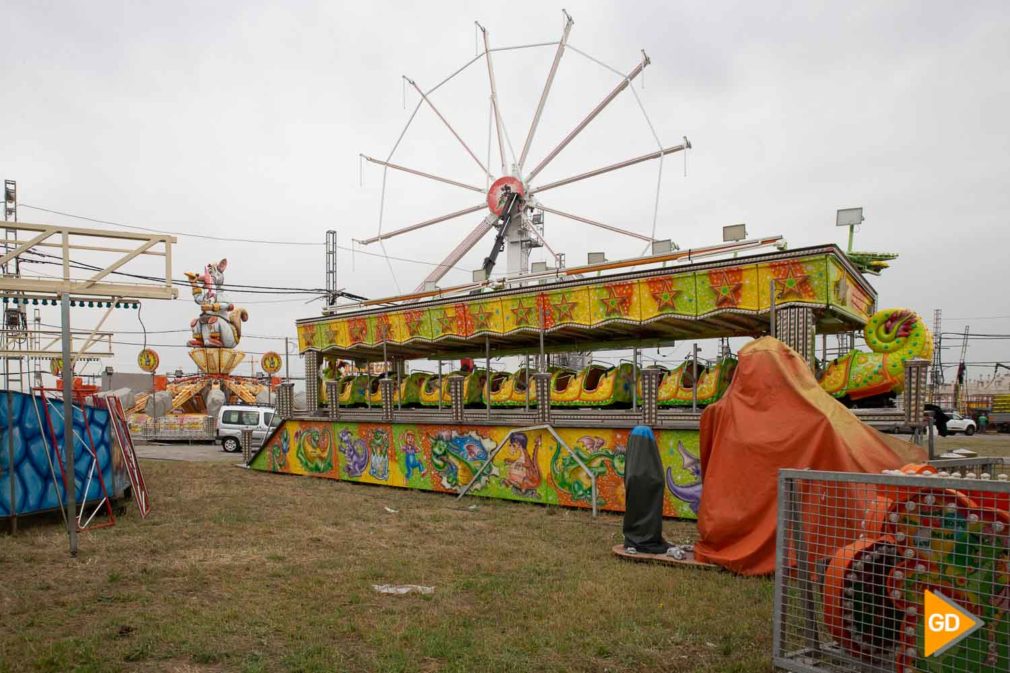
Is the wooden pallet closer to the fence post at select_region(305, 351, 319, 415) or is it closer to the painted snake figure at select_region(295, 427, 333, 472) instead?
the painted snake figure at select_region(295, 427, 333, 472)

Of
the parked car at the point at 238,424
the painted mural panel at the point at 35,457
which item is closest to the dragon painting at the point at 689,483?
the painted mural panel at the point at 35,457

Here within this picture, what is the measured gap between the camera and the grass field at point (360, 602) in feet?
17.9

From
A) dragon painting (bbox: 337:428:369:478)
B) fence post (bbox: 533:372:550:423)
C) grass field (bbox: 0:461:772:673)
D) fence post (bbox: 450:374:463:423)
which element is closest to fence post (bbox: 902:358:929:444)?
grass field (bbox: 0:461:772:673)

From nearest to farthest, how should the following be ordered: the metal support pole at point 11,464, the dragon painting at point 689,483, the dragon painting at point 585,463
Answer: the metal support pole at point 11,464, the dragon painting at point 689,483, the dragon painting at point 585,463

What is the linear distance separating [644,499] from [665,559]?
2.46ft

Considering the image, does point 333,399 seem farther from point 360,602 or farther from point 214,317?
point 214,317

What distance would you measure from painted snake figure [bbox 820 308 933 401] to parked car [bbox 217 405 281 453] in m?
22.0

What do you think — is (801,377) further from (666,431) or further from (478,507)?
(478,507)

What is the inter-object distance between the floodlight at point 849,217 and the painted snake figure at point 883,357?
2.18m

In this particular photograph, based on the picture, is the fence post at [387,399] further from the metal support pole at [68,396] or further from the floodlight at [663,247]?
the metal support pole at [68,396]

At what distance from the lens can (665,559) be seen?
27.4 ft

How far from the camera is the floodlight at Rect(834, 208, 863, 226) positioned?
1305 centimetres

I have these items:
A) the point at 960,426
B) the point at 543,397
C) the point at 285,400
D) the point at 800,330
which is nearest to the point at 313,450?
the point at 285,400

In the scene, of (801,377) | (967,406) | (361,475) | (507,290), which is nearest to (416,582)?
(801,377)
